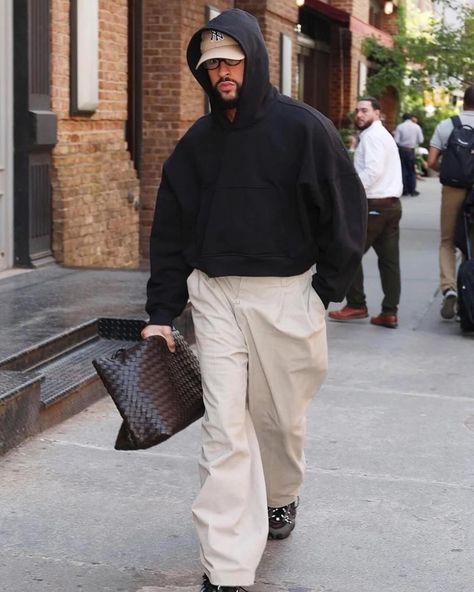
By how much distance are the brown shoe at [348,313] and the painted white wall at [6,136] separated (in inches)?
101

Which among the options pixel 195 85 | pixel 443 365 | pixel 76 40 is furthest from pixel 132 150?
pixel 443 365

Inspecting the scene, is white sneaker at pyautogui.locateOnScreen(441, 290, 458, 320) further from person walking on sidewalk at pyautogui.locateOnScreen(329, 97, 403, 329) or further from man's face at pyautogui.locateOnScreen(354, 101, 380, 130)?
man's face at pyautogui.locateOnScreen(354, 101, 380, 130)

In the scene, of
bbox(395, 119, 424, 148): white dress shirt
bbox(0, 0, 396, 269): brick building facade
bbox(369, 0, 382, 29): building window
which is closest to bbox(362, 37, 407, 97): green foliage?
bbox(395, 119, 424, 148): white dress shirt

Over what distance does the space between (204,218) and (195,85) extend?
10106mm

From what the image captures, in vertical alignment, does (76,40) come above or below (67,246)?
above

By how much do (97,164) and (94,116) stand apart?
43cm

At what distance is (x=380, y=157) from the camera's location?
31.1 ft

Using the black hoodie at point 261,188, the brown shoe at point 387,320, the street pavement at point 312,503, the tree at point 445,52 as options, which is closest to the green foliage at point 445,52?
the tree at point 445,52

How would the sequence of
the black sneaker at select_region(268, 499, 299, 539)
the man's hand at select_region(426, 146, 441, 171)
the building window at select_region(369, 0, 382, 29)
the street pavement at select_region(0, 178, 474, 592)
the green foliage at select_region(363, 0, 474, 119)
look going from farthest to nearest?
the building window at select_region(369, 0, 382, 29)
the green foliage at select_region(363, 0, 474, 119)
the man's hand at select_region(426, 146, 441, 171)
the black sneaker at select_region(268, 499, 299, 539)
the street pavement at select_region(0, 178, 474, 592)

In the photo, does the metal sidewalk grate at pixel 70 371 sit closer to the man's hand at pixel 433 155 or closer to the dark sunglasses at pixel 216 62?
the dark sunglasses at pixel 216 62

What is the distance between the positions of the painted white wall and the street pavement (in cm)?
322

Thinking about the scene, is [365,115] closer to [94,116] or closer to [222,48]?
[94,116]

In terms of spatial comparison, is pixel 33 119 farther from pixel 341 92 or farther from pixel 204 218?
pixel 341 92

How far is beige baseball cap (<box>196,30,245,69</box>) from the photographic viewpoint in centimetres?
399
